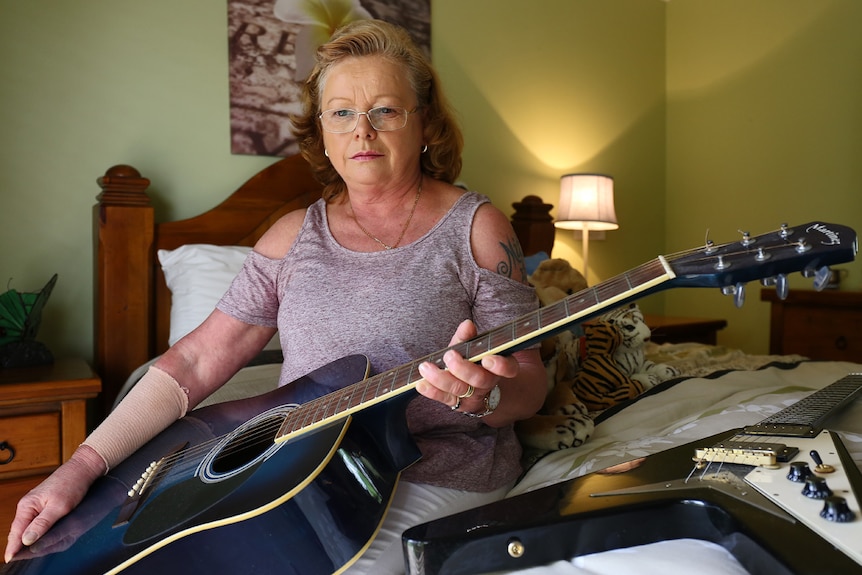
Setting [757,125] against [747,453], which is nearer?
[747,453]

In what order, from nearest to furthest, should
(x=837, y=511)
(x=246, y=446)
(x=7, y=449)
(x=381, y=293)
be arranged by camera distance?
(x=837, y=511) < (x=246, y=446) < (x=381, y=293) < (x=7, y=449)

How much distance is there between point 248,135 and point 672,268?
1.85 meters

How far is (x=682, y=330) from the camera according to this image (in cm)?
274

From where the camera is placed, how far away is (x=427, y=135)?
1.21m

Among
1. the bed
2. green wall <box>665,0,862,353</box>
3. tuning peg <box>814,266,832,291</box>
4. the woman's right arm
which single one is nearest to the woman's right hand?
the woman's right arm

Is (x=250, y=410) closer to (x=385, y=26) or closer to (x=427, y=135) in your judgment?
(x=427, y=135)

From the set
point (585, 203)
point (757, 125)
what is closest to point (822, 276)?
point (585, 203)

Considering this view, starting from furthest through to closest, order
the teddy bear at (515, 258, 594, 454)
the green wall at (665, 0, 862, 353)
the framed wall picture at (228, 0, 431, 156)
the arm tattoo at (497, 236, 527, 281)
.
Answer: the green wall at (665, 0, 862, 353), the framed wall picture at (228, 0, 431, 156), the teddy bear at (515, 258, 594, 454), the arm tattoo at (497, 236, 527, 281)

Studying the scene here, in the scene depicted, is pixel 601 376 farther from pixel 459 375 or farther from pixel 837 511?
pixel 837 511

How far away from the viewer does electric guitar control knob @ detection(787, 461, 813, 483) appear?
0.62m

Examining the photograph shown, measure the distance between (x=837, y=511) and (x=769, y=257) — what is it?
218 mm

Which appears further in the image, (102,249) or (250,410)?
(102,249)

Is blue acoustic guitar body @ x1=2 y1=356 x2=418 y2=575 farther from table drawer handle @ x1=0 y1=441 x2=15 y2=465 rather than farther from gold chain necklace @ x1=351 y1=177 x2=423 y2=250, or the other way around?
table drawer handle @ x1=0 y1=441 x2=15 y2=465

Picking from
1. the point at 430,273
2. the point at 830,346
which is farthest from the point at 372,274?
the point at 830,346
